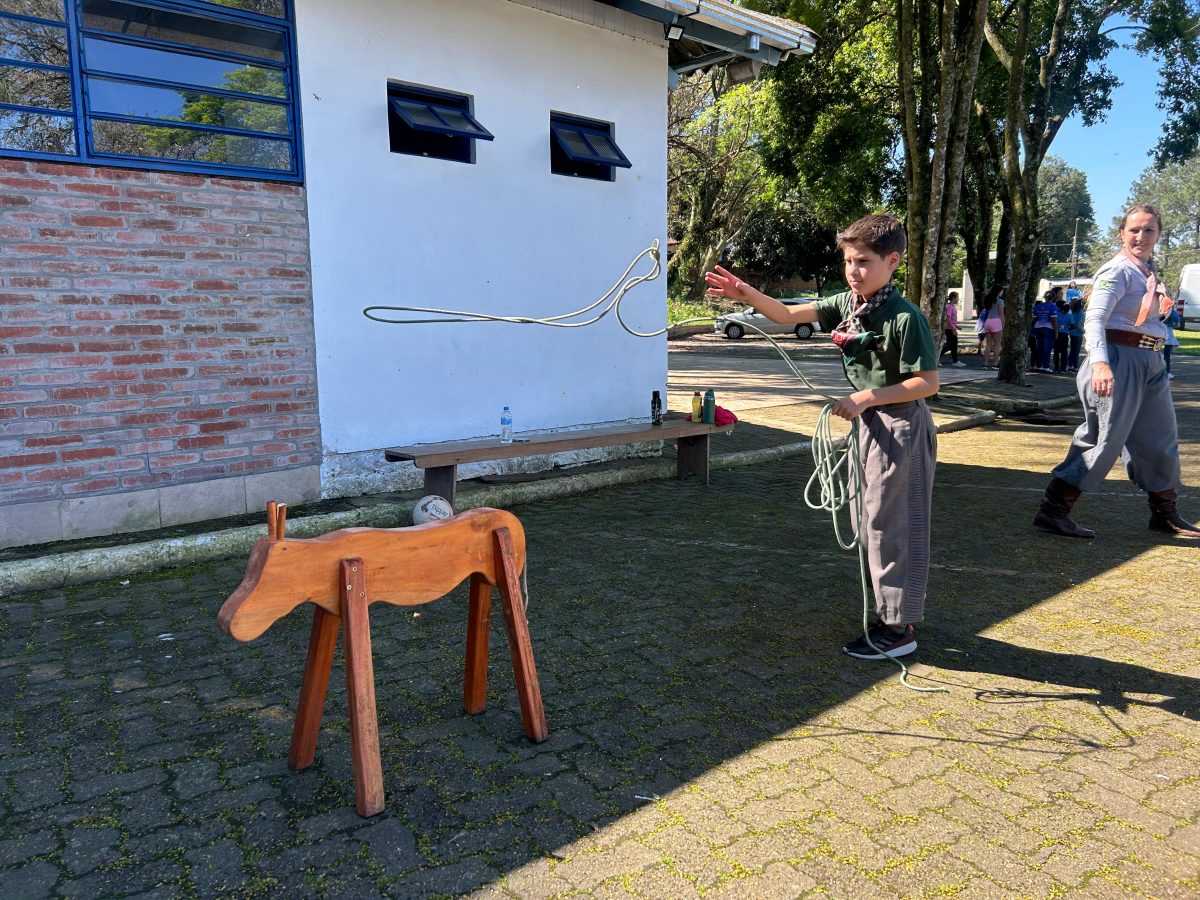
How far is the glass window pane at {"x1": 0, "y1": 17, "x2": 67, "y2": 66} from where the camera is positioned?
16.6ft

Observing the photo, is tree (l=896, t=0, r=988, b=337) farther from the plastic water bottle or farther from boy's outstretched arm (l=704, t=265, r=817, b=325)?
boy's outstretched arm (l=704, t=265, r=817, b=325)

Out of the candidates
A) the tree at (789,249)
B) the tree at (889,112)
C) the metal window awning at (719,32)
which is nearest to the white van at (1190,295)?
the tree at (789,249)

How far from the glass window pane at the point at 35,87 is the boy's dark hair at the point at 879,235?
470 cm

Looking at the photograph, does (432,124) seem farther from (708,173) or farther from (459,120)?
(708,173)

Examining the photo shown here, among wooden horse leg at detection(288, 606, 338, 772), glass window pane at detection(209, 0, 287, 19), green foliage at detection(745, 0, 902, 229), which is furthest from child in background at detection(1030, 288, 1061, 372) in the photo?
wooden horse leg at detection(288, 606, 338, 772)

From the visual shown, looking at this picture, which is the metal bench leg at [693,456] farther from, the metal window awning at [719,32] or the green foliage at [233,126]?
the green foliage at [233,126]

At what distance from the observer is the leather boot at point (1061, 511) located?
19.9 ft

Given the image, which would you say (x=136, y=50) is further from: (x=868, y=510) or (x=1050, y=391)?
(x=1050, y=391)

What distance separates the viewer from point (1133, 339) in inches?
221

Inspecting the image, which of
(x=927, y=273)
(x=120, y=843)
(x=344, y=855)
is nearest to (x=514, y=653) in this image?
(x=344, y=855)

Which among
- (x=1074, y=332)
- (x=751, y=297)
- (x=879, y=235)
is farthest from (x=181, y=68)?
(x=1074, y=332)

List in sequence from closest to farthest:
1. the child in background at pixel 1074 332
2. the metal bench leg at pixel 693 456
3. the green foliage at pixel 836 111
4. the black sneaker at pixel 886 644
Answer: the black sneaker at pixel 886 644, the metal bench leg at pixel 693 456, the green foliage at pixel 836 111, the child in background at pixel 1074 332

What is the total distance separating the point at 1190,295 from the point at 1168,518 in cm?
3656

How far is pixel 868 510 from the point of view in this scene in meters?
4.02
